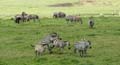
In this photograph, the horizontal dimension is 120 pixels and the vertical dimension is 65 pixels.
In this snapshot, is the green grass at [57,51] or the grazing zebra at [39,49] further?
the grazing zebra at [39,49]

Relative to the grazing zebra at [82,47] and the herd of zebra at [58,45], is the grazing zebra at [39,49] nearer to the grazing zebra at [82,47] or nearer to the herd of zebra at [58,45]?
the herd of zebra at [58,45]

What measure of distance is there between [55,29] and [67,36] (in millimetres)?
6821

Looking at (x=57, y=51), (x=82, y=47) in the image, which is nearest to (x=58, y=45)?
(x=57, y=51)

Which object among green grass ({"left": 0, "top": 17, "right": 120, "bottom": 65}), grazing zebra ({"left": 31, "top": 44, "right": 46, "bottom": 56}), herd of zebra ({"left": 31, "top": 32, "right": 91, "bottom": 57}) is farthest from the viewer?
herd of zebra ({"left": 31, "top": 32, "right": 91, "bottom": 57})

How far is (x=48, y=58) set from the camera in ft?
80.3

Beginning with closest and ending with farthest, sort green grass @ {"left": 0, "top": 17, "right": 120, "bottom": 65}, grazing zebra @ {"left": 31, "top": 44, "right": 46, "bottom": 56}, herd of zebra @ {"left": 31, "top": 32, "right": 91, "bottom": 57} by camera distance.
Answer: green grass @ {"left": 0, "top": 17, "right": 120, "bottom": 65} → grazing zebra @ {"left": 31, "top": 44, "right": 46, "bottom": 56} → herd of zebra @ {"left": 31, "top": 32, "right": 91, "bottom": 57}

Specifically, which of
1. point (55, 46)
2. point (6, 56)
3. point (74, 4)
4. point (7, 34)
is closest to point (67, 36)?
point (7, 34)

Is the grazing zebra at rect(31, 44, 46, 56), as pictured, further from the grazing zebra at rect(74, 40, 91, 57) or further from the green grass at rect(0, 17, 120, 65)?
the grazing zebra at rect(74, 40, 91, 57)

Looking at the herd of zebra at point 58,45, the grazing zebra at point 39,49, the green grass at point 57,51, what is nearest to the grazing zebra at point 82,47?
the herd of zebra at point 58,45

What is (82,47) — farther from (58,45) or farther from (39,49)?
(39,49)

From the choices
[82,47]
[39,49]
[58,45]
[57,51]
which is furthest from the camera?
[57,51]

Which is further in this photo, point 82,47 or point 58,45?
point 58,45

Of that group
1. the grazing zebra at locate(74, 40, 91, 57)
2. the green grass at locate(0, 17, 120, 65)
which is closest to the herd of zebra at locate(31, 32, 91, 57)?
the grazing zebra at locate(74, 40, 91, 57)

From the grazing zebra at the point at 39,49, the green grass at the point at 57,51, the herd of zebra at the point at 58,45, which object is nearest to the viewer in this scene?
the green grass at the point at 57,51
